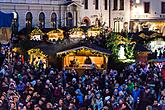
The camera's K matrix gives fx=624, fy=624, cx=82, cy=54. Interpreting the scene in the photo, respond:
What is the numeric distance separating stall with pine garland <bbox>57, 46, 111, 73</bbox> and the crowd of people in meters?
5.08

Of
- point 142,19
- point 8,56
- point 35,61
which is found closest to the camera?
point 8,56

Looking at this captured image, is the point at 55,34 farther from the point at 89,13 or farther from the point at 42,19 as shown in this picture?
the point at 89,13

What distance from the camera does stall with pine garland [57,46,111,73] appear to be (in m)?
39.6

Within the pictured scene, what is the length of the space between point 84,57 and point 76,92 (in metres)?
14.2

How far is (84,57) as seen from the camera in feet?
132

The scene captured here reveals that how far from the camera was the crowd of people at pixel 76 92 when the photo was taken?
22844 millimetres

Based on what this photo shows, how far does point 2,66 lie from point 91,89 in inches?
298

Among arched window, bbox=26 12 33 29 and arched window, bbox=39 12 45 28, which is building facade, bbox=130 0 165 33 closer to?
arched window, bbox=39 12 45 28

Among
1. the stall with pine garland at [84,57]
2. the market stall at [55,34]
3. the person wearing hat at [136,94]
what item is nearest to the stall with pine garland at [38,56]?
the stall with pine garland at [84,57]

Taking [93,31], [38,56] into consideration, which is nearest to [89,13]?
[93,31]

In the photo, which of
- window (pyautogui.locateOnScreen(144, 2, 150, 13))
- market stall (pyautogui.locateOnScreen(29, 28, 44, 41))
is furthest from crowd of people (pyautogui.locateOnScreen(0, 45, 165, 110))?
window (pyautogui.locateOnScreen(144, 2, 150, 13))

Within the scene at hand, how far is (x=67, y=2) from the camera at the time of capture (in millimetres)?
65812

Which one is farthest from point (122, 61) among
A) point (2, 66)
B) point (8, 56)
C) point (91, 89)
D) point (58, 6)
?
point (58, 6)

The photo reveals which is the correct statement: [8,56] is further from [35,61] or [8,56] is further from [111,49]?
[111,49]
